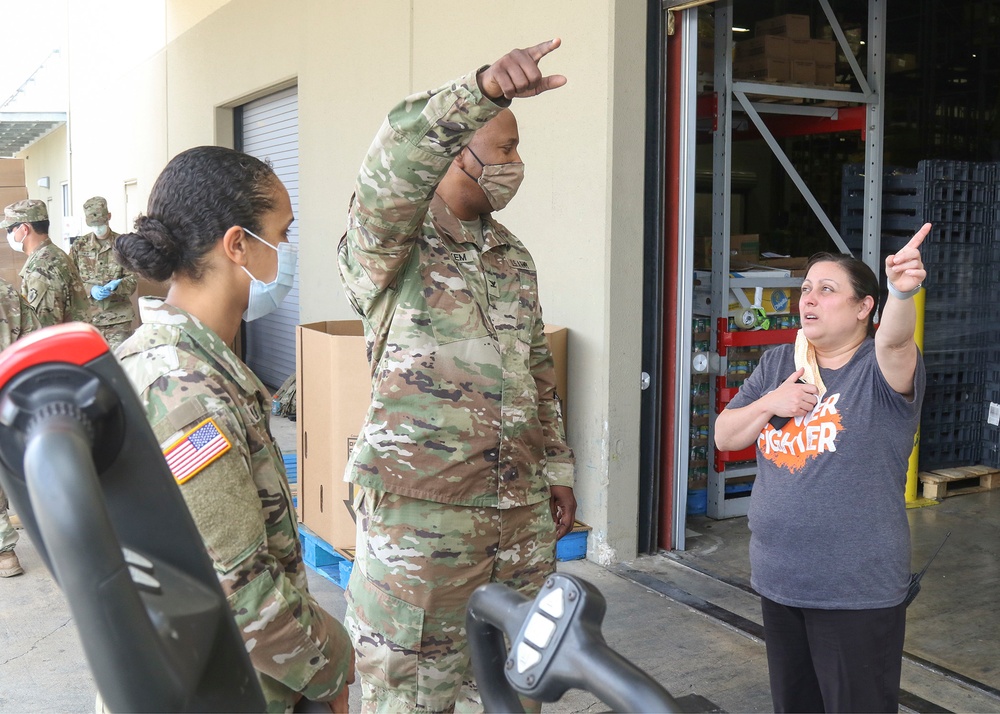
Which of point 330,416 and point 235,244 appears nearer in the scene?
point 235,244

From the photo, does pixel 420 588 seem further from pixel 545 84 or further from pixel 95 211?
pixel 95 211

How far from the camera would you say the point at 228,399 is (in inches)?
58.1

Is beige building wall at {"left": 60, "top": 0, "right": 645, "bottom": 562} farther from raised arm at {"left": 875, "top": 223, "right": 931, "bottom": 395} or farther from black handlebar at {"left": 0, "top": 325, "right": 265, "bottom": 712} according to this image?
black handlebar at {"left": 0, "top": 325, "right": 265, "bottom": 712}

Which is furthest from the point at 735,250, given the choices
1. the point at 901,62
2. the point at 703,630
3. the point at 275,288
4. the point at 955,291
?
the point at 901,62

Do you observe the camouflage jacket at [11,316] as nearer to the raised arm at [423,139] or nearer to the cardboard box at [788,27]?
the raised arm at [423,139]

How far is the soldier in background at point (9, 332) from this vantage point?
15.8ft

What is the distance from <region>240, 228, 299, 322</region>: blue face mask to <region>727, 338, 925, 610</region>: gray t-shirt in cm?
135

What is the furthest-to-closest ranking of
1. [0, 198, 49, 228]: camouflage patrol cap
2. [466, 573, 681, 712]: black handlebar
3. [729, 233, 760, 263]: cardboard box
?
[0, 198, 49, 228]: camouflage patrol cap
[729, 233, 760, 263]: cardboard box
[466, 573, 681, 712]: black handlebar

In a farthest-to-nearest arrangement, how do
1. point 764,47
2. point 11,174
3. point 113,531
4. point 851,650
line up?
point 11,174 → point 764,47 → point 851,650 → point 113,531

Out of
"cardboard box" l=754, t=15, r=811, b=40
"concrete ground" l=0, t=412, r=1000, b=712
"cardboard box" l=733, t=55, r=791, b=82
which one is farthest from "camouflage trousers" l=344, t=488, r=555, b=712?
"cardboard box" l=754, t=15, r=811, b=40

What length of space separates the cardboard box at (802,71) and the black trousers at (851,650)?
4071 millimetres

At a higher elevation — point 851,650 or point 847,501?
point 847,501

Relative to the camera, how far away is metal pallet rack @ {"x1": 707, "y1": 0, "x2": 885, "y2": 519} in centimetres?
532

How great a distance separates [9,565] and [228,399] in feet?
13.4
